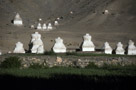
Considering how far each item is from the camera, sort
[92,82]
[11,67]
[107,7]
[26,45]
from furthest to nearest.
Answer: [107,7], [26,45], [11,67], [92,82]

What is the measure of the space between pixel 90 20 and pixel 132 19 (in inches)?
285

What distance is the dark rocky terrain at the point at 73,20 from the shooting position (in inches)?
2045

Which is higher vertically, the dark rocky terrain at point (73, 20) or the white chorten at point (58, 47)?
the dark rocky terrain at point (73, 20)

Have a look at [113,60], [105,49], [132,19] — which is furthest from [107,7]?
[113,60]

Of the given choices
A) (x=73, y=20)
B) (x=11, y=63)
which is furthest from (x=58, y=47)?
(x=73, y=20)

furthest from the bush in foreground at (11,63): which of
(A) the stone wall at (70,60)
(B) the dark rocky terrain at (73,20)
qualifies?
(B) the dark rocky terrain at (73,20)

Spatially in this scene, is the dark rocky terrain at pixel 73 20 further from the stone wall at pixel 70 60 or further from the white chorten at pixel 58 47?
the stone wall at pixel 70 60

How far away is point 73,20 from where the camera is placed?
76.6 metres

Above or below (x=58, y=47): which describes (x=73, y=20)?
above

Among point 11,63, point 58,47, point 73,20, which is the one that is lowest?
point 11,63

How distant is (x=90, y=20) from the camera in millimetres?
71875

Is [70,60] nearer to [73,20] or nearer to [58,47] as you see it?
[58,47]

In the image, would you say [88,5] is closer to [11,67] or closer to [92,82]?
[11,67]

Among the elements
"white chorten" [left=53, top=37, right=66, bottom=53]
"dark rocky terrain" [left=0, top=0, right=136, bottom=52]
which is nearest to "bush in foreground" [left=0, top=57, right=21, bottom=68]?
"white chorten" [left=53, top=37, right=66, bottom=53]
